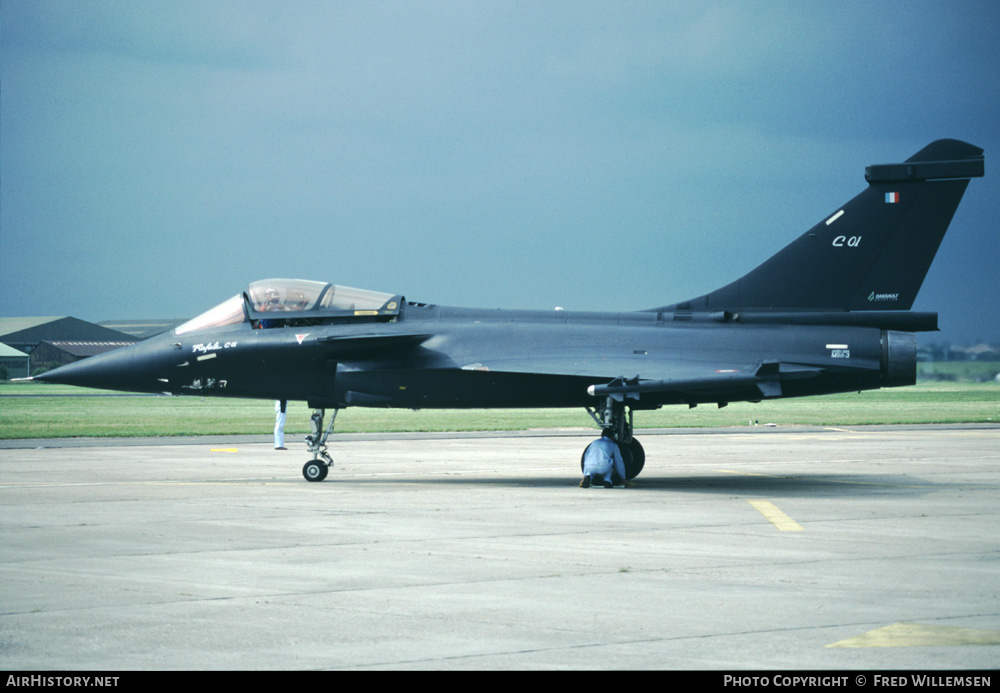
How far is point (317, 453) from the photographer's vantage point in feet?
59.8

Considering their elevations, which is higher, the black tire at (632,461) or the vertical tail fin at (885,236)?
the vertical tail fin at (885,236)

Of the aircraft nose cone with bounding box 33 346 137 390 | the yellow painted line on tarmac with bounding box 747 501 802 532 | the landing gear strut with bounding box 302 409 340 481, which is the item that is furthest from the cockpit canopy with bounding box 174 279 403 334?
the yellow painted line on tarmac with bounding box 747 501 802 532

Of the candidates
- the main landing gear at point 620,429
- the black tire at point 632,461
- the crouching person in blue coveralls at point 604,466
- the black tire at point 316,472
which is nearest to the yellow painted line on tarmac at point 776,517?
the crouching person in blue coveralls at point 604,466

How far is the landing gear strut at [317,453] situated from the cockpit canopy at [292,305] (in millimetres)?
1673

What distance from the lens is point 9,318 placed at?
5408 inches

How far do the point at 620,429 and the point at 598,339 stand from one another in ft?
4.77

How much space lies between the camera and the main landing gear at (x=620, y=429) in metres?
17.1

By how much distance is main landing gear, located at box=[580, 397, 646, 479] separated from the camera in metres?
17.1

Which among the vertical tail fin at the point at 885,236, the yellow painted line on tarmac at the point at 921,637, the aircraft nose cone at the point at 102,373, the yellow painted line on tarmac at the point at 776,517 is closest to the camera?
the yellow painted line on tarmac at the point at 921,637

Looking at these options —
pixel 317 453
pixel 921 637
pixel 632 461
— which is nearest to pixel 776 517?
pixel 632 461

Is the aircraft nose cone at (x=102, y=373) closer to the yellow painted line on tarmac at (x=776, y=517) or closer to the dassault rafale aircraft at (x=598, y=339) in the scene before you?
the dassault rafale aircraft at (x=598, y=339)

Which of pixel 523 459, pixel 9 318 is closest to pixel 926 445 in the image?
pixel 523 459

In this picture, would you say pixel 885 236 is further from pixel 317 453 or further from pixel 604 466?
pixel 317 453

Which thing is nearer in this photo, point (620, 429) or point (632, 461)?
point (620, 429)
